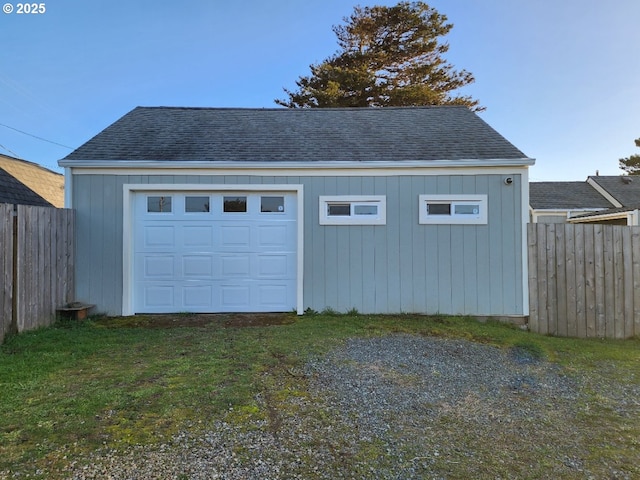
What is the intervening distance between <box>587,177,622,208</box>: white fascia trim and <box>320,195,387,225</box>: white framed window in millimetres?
15625

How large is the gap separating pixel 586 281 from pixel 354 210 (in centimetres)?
401

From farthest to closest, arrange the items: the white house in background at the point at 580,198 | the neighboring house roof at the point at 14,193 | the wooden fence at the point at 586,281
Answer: the white house in background at the point at 580,198 < the neighboring house roof at the point at 14,193 < the wooden fence at the point at 586,281

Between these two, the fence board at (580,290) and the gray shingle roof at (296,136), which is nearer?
the fence board at (580,290)

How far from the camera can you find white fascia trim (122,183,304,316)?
620 cm

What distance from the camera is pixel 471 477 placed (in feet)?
6.27

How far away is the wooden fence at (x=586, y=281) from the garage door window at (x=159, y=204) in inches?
258

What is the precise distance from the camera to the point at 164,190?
6.32m

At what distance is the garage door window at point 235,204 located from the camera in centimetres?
643

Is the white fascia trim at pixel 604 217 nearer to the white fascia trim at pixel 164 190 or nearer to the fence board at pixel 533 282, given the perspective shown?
the fence board at pixel 533 282

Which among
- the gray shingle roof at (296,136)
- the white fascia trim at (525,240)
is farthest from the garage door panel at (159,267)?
the white fascia trim at (525,240)

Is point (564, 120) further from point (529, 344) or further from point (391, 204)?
point (529, 344)

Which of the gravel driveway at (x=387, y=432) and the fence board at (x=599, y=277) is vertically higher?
the fence board at (x=599, y=277)

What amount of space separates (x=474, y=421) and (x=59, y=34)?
512 inches

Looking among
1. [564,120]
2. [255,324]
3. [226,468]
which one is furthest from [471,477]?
[564,120]
